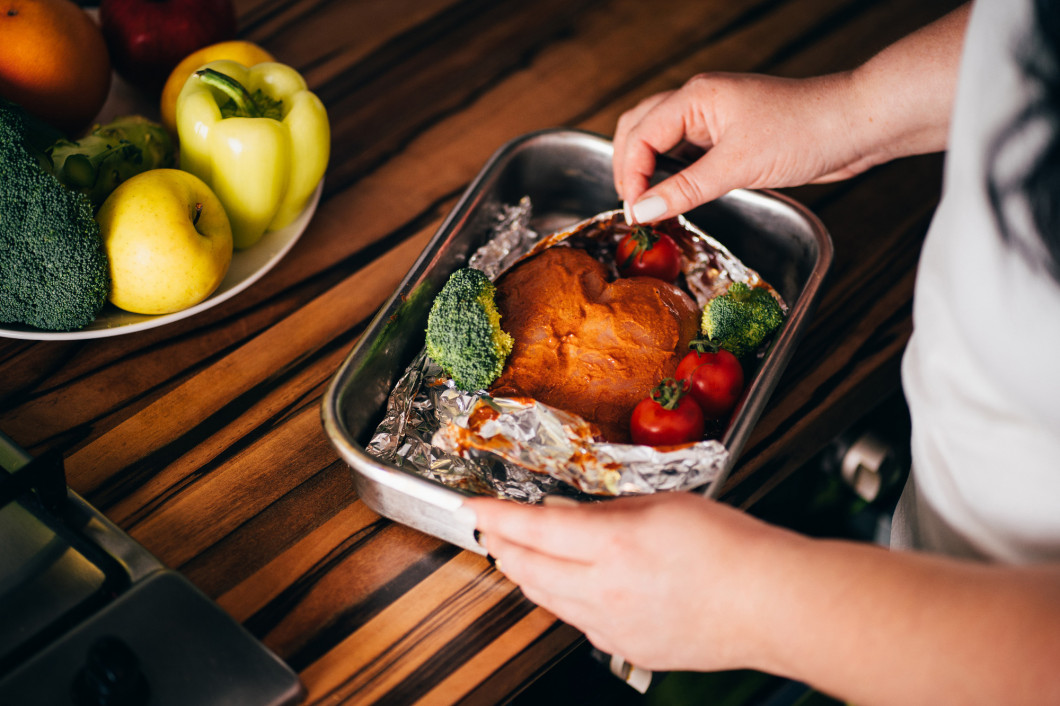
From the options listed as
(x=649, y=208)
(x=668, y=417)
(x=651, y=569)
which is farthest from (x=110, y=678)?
(x=649, y=208)

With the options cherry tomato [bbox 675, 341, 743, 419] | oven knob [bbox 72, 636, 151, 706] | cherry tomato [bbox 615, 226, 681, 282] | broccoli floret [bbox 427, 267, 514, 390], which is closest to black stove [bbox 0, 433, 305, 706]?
oven knob [bbox 72, 636, 151, 706]

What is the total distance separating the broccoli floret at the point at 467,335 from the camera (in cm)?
85

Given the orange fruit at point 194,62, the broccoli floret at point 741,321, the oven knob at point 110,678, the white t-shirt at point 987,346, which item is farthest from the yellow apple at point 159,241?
the white t-shirt at point 987,346

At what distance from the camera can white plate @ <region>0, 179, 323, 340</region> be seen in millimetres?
914

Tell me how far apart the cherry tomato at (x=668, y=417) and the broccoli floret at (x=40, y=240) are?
2.20 ft

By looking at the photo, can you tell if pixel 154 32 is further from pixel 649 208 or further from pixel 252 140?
pixel 649 208

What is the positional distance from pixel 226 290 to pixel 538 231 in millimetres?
472

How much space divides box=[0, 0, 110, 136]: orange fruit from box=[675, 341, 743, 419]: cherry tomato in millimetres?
916

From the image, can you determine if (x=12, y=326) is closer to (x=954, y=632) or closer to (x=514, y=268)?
(x=514, y=268)

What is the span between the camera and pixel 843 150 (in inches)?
38.6

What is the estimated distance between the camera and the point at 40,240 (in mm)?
847

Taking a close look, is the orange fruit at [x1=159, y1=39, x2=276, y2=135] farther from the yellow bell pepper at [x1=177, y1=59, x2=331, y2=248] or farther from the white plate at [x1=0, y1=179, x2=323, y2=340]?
the white plate at [x1=0, y1=179, x2=323, y2=340]

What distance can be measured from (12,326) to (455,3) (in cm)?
97

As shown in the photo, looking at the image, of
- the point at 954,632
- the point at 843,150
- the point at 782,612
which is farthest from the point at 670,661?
the point at 843,150
